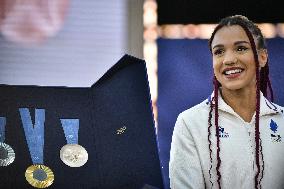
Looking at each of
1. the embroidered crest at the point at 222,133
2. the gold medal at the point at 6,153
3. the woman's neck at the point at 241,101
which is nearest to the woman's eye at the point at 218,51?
the woman's neck at the point at 241,101

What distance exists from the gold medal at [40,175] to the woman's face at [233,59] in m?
0.67

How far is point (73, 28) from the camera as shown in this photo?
2.05 metres

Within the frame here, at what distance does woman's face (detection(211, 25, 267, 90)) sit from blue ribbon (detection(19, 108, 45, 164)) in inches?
25.8

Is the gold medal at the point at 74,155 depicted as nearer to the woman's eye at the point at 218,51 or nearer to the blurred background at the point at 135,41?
the blurred background at the point at 135,41

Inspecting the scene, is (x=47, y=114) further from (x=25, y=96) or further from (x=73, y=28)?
(x=73, y=28)

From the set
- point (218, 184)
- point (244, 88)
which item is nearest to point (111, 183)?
point (218, 184)

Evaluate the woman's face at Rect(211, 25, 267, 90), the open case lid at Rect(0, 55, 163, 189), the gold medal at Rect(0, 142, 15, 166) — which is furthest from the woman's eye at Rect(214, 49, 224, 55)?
the gold medal at Rect(0, 142, 15, 166)

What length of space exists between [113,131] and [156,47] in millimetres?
758

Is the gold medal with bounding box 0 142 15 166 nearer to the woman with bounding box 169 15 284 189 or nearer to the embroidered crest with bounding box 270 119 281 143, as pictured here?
the woman with bounding box 169 15 284 189

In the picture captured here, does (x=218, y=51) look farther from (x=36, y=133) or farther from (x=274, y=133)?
(x=36, y=133)

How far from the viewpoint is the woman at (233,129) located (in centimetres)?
127

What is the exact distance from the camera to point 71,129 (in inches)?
35.6

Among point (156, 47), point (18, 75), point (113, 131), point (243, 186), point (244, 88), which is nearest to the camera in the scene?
point (113, 131)

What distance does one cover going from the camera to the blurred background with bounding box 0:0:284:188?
1584 mm
